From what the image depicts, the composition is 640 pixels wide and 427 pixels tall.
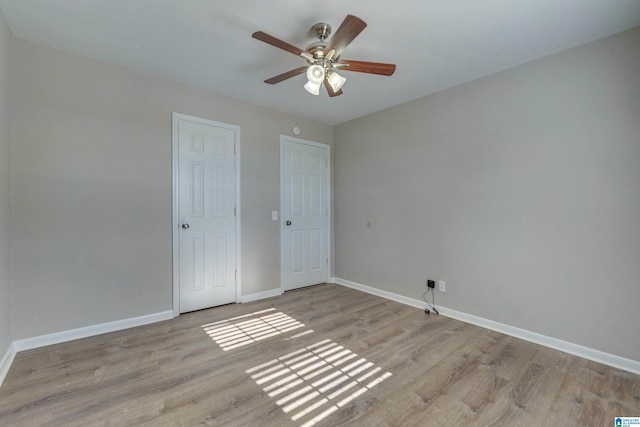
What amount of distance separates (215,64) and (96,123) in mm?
1250

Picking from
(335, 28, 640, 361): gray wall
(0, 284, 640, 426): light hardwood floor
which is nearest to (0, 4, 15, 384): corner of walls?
(0, 284, 640, 426): light hardwood floor

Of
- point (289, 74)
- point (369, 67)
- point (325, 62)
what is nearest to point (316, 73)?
point (325, 62)

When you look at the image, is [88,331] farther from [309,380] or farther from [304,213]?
[304,213]

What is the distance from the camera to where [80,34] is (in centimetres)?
223

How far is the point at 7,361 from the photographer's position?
6.75ft

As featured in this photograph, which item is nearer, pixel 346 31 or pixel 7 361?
pixel 346 31

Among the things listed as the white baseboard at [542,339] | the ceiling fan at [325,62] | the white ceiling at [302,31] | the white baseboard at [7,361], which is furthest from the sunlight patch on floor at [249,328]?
the white ceiling at [302,31]

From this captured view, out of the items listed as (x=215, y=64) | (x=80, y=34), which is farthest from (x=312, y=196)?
(x=80, y=34)

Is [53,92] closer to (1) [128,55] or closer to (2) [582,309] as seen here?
(1) [128,55]

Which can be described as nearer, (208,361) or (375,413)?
(375,413)

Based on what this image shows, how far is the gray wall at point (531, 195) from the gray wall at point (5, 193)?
3671 mm

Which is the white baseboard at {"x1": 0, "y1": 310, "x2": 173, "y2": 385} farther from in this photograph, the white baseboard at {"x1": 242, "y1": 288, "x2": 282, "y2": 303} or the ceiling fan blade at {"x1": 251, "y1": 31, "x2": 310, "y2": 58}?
the ceiling fan blade at {"x1": 251, "y1": 31, "x2": 310, "y2": 58}

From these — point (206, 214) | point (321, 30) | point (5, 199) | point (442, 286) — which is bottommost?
point (442, 286)

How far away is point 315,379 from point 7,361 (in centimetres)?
230
